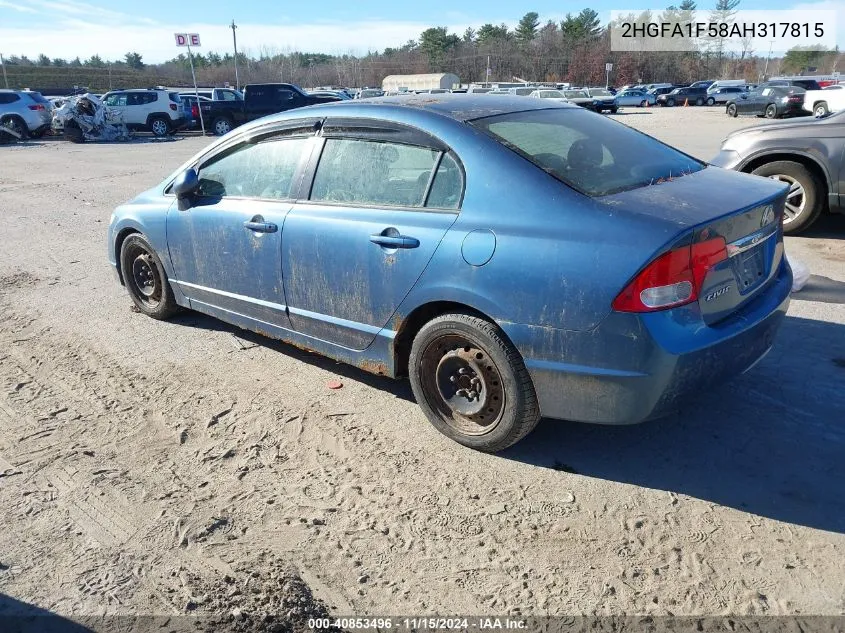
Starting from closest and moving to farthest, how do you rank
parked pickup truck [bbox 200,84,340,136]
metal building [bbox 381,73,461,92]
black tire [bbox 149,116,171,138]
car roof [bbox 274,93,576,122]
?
car roof [bbox 274,93,576,122]
parked pickup truck [bbox 200,84,340,136]
black tire [bbox 149,116,171,138]
metal building [bbox 381,73,461,92]

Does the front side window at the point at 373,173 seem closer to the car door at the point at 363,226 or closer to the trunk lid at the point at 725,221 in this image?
the car door at the point at 363,226

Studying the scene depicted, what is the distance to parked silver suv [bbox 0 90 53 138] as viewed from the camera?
80.6ft

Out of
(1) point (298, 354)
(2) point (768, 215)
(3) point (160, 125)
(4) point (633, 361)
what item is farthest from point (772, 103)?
(4) point (633, 361)

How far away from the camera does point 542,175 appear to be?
10.0ft

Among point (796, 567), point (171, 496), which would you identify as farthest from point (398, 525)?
point (796, 567)

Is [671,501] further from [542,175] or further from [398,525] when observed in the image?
[542,175]

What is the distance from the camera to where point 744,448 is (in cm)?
325

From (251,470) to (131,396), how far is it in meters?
1.26

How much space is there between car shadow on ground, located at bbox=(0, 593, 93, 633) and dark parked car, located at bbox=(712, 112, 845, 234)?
6819 mm

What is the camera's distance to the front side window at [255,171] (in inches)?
159

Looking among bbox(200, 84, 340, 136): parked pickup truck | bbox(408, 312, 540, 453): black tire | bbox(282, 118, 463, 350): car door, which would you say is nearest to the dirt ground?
bbox(408, 312, 540, 453): black tire

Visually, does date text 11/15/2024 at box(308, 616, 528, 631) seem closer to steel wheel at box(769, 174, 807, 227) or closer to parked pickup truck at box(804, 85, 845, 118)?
steel wheel at box(769, 174, 807, 227)

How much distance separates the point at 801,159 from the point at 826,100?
1753 cm

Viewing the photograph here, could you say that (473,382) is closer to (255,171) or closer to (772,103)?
(255,171)
